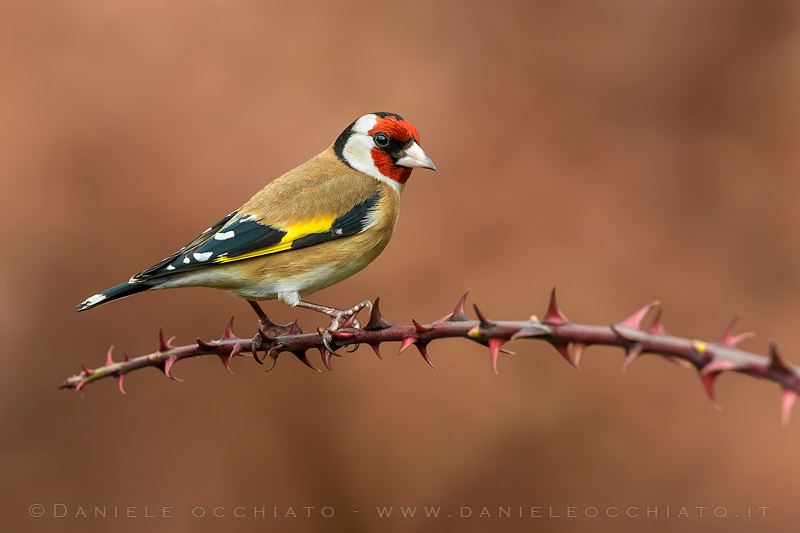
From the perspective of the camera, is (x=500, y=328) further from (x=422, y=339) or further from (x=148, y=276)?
(x=148, y=276)

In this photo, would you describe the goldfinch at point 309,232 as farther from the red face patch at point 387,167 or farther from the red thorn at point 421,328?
the red thorn at point 421,328

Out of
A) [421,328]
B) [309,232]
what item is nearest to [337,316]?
[309,232]

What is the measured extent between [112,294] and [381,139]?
4.31 ft

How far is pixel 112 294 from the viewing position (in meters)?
2.67

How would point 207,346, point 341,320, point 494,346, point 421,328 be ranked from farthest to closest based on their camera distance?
point 341,320 < point 207,346 < point 421,328 < point 494,346

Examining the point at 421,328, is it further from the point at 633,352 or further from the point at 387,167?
the point at 387,167

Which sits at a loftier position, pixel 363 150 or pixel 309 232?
pixel 363 150

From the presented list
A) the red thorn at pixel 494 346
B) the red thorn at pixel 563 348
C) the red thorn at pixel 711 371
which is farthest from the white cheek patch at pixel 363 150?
the red thorn at pixel 711 371

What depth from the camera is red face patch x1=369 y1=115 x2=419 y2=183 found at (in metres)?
3.20

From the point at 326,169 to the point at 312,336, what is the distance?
3.98 ft

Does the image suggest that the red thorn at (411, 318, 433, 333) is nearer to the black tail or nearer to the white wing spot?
the black tail

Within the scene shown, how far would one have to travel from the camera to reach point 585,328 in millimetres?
1588

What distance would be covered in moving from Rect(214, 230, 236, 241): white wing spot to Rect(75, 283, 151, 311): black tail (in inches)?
16.4

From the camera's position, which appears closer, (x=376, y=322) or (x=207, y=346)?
(x=376, y=322)
